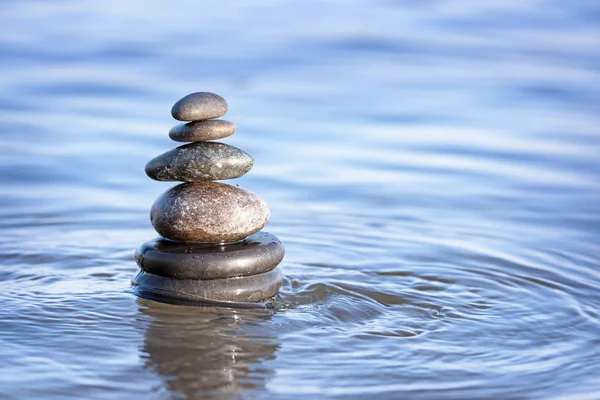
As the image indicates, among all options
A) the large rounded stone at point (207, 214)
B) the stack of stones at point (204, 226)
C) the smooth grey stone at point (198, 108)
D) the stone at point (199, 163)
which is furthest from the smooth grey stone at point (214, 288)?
the smooth grey stone at point (198, 108)

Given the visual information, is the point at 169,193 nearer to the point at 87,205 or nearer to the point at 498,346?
the point at 498,346

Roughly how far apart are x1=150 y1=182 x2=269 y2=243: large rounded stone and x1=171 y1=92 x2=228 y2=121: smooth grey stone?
0.40 meters

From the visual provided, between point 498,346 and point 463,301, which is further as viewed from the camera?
point 463,301

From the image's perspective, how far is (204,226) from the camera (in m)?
5.08

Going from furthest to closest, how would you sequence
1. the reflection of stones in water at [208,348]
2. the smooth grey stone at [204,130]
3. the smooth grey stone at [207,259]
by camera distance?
the smooth grey stone at [204,130], the smooth grey stone at [207,259], the reflection of stones in water at [208,348]

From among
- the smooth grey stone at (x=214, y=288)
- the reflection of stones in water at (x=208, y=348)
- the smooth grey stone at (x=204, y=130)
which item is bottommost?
the reflection of stones in water at (x=208, y=348)

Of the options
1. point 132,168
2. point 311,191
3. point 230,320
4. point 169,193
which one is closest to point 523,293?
point 230,320

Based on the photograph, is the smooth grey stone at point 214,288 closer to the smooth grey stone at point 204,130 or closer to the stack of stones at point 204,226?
the stack of stones at point 204,226

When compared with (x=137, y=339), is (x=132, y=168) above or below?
above

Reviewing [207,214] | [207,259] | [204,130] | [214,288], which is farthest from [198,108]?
[214,288]

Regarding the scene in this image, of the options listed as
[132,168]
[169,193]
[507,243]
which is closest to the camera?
[169,193]

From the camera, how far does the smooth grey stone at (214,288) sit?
16.6ft

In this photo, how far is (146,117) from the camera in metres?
11.1

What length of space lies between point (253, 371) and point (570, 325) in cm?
176
